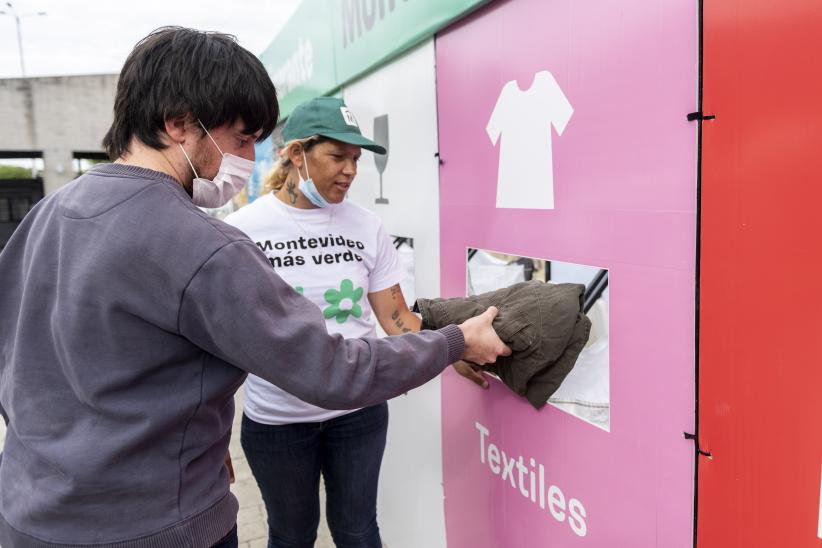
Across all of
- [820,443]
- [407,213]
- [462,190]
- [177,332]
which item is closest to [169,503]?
[177,332]

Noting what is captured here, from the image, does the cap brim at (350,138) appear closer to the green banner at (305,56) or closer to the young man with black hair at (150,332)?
the young man with black hair at (150,332)

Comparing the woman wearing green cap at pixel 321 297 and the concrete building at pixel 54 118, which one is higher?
the concrete building at pixel 54 118

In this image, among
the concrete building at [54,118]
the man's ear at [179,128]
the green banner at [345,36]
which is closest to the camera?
the man's ear at [179,128]

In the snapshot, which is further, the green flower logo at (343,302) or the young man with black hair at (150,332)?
the green flower logo at (343,302)

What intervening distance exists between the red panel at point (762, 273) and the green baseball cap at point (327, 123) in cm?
96

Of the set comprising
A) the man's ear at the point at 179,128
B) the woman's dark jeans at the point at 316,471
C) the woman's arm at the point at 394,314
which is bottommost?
the woman's dark jeans at the point at 316,471

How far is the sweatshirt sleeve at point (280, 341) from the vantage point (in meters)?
0.93

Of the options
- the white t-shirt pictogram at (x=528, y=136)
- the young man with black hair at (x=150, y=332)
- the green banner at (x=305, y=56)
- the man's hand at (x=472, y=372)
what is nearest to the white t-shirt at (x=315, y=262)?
the man's hand at (x=472, y=372)

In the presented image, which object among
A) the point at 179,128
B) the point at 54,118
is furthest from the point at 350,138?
the point at 54,118

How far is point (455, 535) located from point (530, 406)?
0.75 meters

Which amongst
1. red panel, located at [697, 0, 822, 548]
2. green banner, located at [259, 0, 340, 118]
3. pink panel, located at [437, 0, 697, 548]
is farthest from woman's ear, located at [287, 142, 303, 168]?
green banner, located at [259, 0, 340, 118]

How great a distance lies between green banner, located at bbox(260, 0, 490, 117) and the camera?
199cm

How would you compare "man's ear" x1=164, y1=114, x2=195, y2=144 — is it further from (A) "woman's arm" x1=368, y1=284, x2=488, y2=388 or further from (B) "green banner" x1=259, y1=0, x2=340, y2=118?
(B) "green banner" x1=259, y1=0, x2=340, y2=118

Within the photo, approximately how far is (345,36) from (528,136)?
5.28 ft
